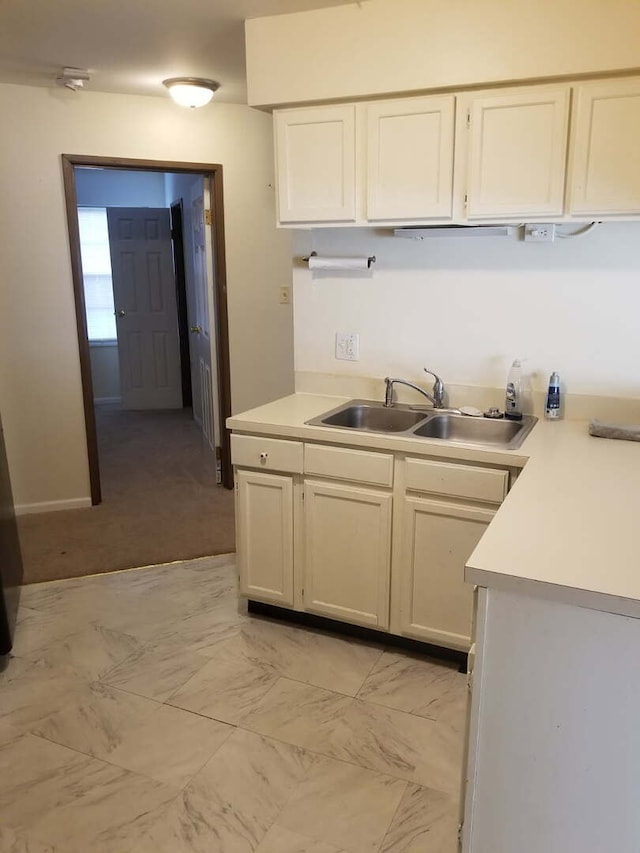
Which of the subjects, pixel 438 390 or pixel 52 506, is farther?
pixel 52 506

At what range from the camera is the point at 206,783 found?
2.04 m

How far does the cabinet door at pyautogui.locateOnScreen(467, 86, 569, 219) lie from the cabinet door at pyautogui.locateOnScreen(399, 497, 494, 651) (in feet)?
3.50

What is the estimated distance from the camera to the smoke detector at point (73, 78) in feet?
11.0

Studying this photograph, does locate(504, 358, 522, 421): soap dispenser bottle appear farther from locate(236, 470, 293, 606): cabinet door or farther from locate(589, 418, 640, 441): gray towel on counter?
locate(236, 470, 293, 606): cabinet door

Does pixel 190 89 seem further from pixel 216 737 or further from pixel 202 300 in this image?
pixel 216 737

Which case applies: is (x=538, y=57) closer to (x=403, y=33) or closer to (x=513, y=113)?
(x=513, y=113)

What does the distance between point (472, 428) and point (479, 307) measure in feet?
1.64

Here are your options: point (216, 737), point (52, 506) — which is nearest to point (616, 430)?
point (216, 737)

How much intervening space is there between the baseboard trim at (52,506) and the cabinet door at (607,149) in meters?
3.29

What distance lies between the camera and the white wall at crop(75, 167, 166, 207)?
6641 mm

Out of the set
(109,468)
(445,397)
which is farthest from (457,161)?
(109,468)

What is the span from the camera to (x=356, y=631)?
2.77 m

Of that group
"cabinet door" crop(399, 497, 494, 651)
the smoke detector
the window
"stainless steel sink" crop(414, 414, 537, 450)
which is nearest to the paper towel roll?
"stainless steel sink" crop(414, 414, 537, 450)

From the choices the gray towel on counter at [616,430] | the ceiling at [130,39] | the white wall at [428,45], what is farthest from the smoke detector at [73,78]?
the gray towel on counter at [616,430]
